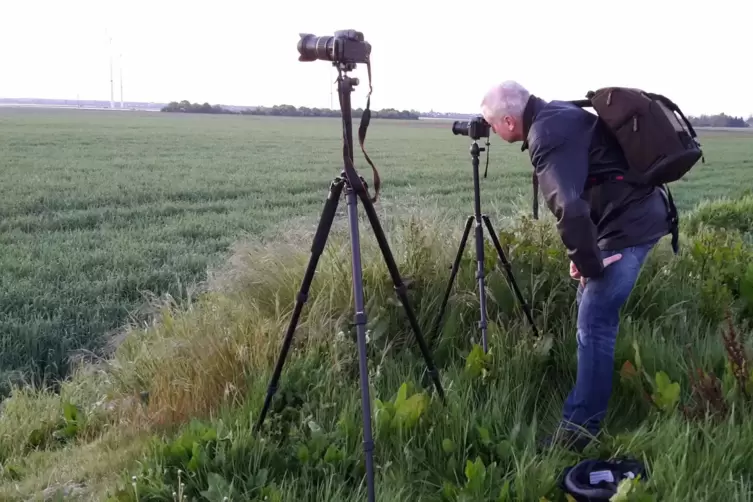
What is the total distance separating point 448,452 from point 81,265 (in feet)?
20.5

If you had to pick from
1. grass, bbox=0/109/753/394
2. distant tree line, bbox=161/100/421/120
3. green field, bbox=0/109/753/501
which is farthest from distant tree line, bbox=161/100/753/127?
green field, bbox=0/109/753/501

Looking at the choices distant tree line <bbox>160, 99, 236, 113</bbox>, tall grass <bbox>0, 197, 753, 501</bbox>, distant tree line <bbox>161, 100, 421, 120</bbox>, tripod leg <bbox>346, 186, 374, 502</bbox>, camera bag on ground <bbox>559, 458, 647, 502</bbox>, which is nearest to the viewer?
camera bag on ground <bbox>559, 458, 647, 502</bbox>

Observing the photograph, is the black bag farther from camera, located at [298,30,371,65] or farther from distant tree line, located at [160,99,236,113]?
distant tree line, located at [160,99,236,113]

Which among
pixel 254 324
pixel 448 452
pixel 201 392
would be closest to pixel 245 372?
pixel 201 392

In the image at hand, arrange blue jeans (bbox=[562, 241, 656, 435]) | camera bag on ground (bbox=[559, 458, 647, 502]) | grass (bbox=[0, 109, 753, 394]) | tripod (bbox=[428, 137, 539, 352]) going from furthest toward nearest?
1. grass (bbox=[0, 109, 753, 394])
2. tripod (bbox=[428, 137, 539, 352])
3. blue jeans (bbox=[562, 241, 656, 435])
4. camera bag on ground (bbox=[559, 458, 647, 502])

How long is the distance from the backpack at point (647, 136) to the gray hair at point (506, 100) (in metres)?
0.32

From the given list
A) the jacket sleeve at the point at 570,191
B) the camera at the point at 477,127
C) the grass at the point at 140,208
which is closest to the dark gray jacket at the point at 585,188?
the jacket sleeve at the point at 570,191

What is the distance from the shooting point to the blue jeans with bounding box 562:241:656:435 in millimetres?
2902

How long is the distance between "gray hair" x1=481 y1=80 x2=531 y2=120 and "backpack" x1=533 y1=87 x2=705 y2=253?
12.4 inches

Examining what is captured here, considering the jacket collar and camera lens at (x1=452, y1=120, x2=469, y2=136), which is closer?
the jacket collar

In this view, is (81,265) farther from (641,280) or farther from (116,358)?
(641,280)

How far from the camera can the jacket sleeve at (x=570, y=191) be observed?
2.63 metres

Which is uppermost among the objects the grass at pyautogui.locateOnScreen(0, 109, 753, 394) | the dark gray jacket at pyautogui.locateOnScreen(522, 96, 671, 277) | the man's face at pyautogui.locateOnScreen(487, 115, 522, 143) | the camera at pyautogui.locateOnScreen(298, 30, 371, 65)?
the camera at pyautogui.locateOnScreen(298, 30, 371, 65)

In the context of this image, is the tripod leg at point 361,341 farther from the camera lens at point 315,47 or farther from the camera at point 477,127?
the camera at point 477,127
